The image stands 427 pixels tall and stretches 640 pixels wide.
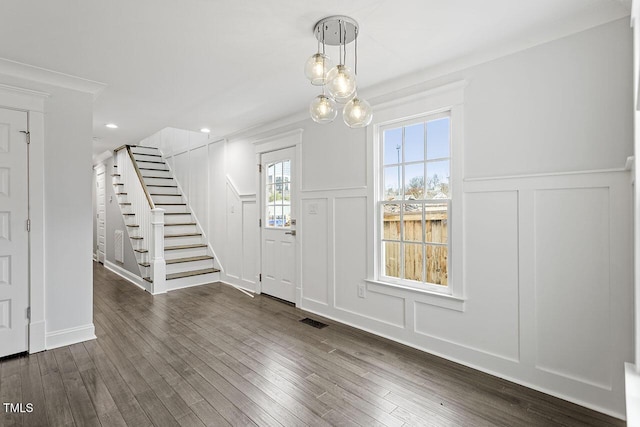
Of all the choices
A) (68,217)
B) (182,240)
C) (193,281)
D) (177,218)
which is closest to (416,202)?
(68,217)

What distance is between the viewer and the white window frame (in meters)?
2.64

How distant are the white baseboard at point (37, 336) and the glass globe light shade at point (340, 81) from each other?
3208mm

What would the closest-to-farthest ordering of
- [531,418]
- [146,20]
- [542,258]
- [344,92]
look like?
[344,92] → [531,418] → [146,20] → [542,258]

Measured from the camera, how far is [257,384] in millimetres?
2342

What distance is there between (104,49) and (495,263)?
11.0 feet

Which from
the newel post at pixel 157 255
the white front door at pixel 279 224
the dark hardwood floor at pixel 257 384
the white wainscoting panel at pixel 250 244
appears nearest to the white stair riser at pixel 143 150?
the newel post at pixel 157 255

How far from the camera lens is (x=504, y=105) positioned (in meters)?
2.42

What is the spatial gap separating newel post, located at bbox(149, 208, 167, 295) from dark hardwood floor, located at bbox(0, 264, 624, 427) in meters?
1.35

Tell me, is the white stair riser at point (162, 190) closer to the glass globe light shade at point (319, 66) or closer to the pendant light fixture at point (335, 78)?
the pendant light fixture at point (335, 78)

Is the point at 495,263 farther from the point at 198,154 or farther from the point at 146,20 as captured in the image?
the point at 198,154

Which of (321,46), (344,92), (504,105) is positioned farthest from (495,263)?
(321,46)

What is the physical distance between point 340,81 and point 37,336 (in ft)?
10.9

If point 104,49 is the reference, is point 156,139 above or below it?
above

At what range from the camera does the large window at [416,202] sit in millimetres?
2816
